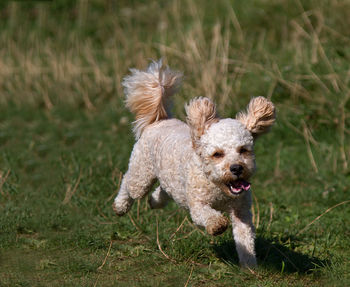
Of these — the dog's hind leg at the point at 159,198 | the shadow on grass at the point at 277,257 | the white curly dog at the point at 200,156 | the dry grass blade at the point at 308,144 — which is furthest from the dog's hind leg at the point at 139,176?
the dry grass blade at the point at 308,144

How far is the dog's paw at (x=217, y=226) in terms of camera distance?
4.56m

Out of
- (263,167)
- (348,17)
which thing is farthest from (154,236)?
(348,17)

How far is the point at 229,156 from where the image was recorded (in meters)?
4.68

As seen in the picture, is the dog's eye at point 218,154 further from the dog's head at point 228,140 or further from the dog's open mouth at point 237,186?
the dog's open mouth at point 237,186

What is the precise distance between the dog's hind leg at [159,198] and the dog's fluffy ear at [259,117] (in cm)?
170

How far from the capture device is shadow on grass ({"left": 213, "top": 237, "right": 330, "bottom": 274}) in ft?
17.3

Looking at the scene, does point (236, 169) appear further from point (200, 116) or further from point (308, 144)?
point (308, 144)

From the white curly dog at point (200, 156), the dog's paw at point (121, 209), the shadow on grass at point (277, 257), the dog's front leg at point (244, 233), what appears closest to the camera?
the white curly dog at point (200, 156)

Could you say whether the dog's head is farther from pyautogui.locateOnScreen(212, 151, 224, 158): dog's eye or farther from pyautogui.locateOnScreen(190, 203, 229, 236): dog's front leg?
pyautogui.locateOnScreen(190, 203, 229, 236): dog's front leg

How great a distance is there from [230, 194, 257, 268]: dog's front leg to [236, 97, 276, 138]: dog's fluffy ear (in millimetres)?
649

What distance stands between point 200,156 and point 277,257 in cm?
139

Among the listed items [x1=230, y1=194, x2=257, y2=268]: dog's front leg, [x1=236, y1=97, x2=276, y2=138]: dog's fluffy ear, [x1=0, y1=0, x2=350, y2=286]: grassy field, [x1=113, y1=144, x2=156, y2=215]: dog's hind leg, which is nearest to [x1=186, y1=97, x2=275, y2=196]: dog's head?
[x1=236, y1=97, x2=276, y2=138]: dog's fluffy ear

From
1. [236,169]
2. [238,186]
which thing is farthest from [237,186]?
[236,169]

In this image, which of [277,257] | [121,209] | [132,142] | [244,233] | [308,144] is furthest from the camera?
[132,142]
